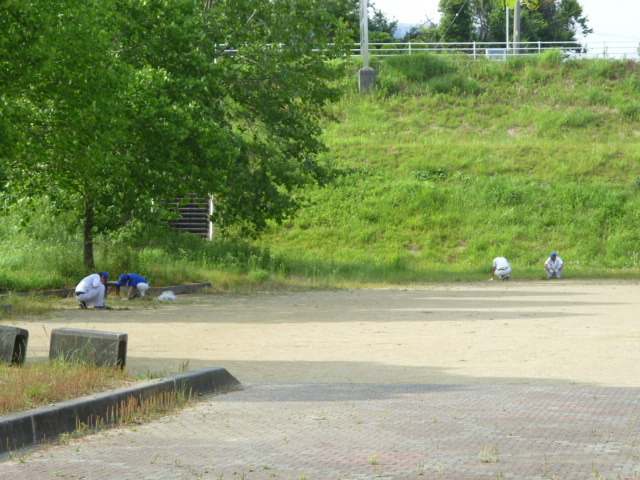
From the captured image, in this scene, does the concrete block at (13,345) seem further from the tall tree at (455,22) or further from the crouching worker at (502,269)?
the tall tree at (455,22)

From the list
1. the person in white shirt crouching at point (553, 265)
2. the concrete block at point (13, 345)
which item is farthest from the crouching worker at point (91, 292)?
the person in white shirt crouching at point (553, 265)

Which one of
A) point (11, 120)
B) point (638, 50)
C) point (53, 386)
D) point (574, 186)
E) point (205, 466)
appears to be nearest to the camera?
point (205, 466)

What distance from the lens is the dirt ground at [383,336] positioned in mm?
11047

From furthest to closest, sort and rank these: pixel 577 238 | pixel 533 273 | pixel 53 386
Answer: pixel 577 238 < pixel 533 273 < pixel 53 386

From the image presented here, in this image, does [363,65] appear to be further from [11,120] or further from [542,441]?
[542,441]

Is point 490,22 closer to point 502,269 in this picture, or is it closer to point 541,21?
point 541,21

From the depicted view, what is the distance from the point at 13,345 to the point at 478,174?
36158 millimetres

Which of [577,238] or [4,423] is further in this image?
[577,238]

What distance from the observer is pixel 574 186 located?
42000 millimetres

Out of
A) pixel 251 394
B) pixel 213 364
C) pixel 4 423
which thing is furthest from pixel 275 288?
pixel 4 423

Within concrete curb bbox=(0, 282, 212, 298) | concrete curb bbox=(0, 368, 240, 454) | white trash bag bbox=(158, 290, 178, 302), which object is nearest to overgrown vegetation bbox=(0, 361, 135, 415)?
concrete curb bbox=(0, 368, 240, 454)

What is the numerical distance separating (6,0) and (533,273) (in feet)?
70.7

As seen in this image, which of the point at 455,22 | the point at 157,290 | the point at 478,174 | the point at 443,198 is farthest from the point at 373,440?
the point at 455,22

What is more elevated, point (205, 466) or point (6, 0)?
point (6, 0)
